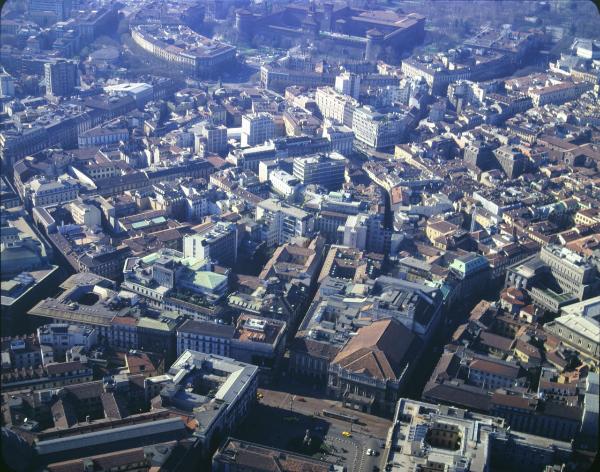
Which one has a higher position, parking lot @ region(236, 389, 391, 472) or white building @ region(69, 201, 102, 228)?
white building @ region(69, 201, 102, 228)

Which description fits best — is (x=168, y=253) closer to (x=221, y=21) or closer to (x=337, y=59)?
(x=337, y=59)

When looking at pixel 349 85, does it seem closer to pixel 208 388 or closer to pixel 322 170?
pixel 322 170

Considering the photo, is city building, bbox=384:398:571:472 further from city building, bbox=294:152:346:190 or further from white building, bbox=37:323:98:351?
city building, bbox=294:152:346:190

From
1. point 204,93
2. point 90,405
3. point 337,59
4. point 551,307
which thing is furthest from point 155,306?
point 337,59

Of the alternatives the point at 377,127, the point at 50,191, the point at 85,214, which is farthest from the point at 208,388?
the point at 377,127

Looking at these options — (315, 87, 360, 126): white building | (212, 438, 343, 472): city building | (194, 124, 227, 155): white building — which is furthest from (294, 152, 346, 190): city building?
(212, 438, 343, 472): city building

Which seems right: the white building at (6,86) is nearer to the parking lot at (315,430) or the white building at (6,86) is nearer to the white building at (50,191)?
the white building at (50,191)
